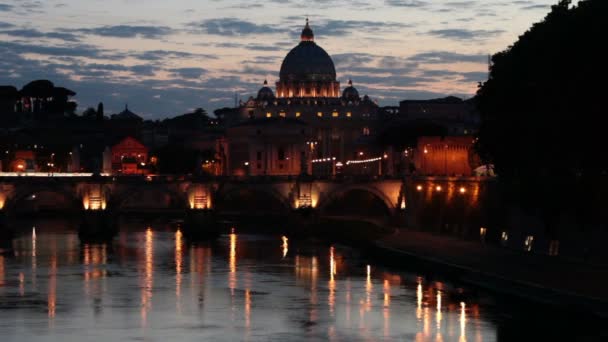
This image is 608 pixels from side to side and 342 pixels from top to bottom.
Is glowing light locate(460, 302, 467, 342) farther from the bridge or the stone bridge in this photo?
the stone bridge

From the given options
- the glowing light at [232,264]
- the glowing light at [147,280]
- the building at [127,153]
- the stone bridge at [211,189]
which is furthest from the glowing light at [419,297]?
the building at [127,153]

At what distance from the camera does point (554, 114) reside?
59.4 m

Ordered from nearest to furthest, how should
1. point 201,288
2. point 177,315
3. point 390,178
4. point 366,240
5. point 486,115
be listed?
point 177,315 → point 201,288 → point 486,115 → point 366,240 → point 390,178

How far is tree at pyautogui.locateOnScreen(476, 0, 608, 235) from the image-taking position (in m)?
57.4

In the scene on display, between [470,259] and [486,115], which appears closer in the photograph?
[470,259]

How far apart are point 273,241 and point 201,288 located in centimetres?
2782

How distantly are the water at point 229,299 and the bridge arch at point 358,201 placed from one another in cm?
1992

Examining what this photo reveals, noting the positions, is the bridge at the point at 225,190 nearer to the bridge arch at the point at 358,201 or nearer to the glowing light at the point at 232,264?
the bridge arch at the point at 358,201

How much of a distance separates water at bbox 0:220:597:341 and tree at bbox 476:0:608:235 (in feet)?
20.2

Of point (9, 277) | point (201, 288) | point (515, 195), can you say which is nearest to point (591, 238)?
point (515, 195)

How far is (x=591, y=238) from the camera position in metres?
60.8

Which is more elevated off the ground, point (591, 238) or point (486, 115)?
point (486, 115)

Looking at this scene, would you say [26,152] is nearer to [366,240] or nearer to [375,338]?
[366,240]

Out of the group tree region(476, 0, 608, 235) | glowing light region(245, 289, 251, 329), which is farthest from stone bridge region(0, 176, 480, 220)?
glowing light region(245, 289, 251, 329)
